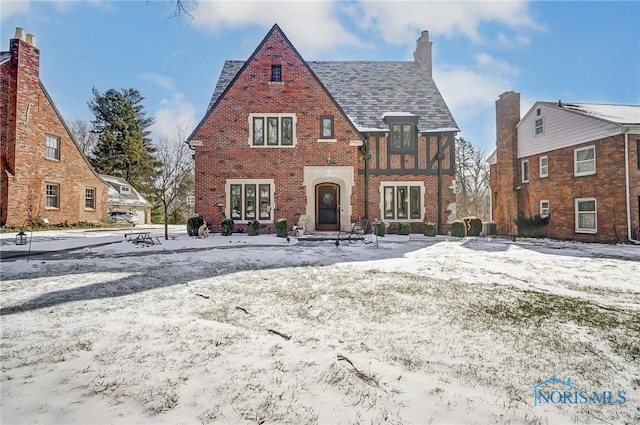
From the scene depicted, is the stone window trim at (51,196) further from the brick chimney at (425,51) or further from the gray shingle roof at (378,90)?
the brick chimney at (425,51)

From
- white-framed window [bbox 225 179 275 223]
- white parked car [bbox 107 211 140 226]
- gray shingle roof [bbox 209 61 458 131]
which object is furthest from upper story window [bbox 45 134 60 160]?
white-framed window [bbox 225 179 275 223]

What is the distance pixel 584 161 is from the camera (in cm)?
1559

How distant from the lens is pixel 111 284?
5.24 metres

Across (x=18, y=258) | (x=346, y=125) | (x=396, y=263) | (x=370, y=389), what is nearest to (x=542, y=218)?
(x=346, y=125)

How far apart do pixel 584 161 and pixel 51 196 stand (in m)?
29.8

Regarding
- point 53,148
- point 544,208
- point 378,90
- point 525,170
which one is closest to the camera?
point 544,208

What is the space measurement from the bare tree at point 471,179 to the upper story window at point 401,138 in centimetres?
2312

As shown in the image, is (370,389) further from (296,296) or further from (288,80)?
(288,80)

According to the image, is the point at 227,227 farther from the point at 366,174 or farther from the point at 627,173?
the point at 627,173

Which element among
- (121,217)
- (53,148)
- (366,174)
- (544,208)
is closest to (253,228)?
(366,174)

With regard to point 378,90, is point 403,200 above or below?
below

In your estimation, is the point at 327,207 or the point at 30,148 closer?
the point at 327,207

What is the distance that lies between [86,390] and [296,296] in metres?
2.76

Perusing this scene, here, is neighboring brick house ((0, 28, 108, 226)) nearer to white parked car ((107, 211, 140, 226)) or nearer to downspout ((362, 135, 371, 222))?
white parked car ((107, 211, 140, 226))
